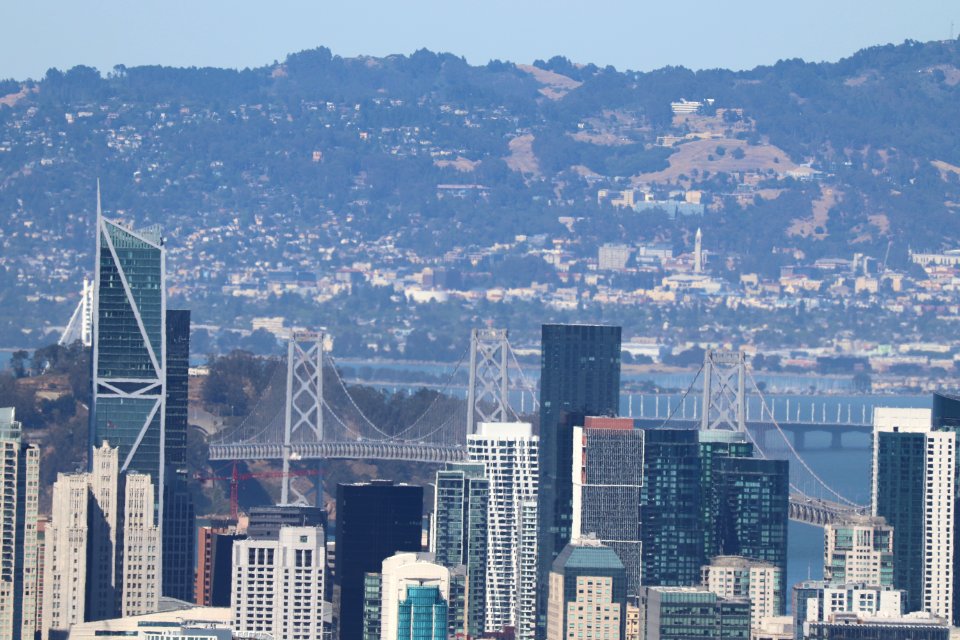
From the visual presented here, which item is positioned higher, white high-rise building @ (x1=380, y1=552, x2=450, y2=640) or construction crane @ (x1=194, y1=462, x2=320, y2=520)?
construction crane @ (x1=194, y1=462, x2=320, y2=520)

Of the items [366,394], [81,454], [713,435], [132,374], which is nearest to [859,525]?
[713,435]

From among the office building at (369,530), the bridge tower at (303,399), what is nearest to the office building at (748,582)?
the office building at (369,530)

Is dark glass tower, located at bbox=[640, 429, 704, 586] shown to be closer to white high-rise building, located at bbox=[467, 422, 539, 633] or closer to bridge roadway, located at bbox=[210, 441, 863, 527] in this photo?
white high-rise building, located at bbox=[467, 422, 539, 633]

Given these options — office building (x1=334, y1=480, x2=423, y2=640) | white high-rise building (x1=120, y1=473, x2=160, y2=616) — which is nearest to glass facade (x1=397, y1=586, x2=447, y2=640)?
office building (x1=334, y1=480, x2=423, y2=640)

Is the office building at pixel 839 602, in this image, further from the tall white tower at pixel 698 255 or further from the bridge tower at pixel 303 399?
the tall white tower at pixel 698 255

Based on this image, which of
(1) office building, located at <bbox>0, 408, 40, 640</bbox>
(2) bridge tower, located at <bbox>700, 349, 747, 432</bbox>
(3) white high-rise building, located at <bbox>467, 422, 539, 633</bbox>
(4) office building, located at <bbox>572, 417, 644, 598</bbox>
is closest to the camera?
(1) office building, located at <bbox>0, 408, 40, 640</bbox>

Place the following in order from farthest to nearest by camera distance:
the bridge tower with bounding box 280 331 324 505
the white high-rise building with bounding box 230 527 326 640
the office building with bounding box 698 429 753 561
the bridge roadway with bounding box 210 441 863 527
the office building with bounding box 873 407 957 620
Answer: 1. the bridge tower with bounding box 280 331 324 505
2. the bridge roadway with bounding box 210 441 863 527
3. the office building with bounding box 698 429 753 561
4. the office building with bounding box 873 407 957 620
5. the white high-rise building with bounding box 230 527 326 640

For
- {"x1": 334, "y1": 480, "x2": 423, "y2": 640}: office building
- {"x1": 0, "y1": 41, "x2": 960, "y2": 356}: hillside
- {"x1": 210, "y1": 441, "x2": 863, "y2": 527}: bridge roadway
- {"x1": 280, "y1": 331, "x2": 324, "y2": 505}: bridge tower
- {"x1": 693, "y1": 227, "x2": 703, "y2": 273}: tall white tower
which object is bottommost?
{"x1": 334, "y1": 480, "x2": 423, "y2": 640}: office building
